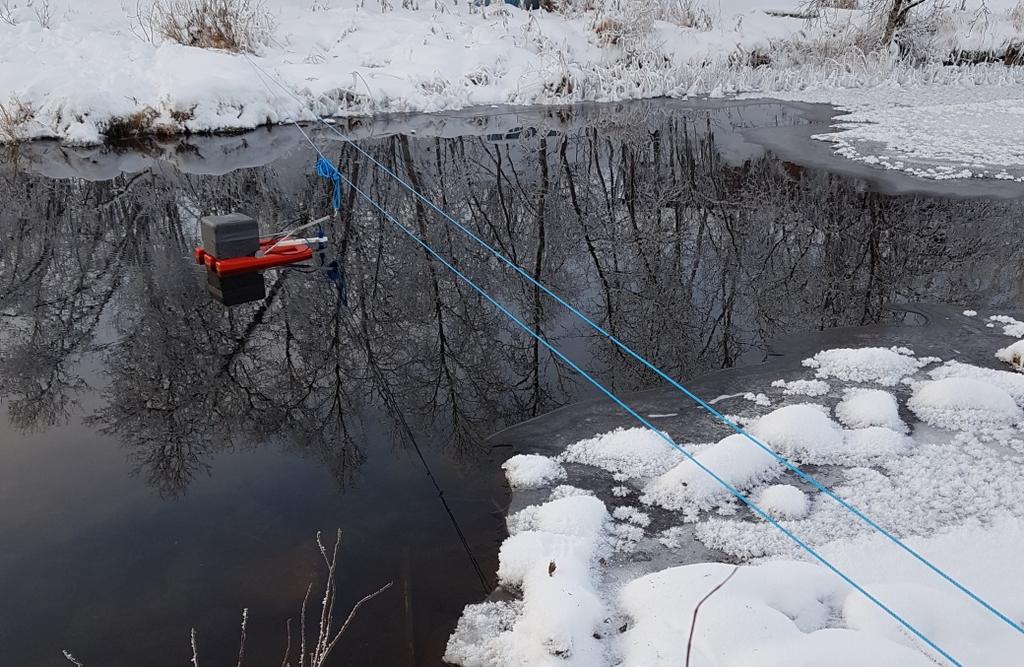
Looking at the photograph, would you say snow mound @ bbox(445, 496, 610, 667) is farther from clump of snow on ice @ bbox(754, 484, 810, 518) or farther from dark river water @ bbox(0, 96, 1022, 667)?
clump of snow on ice @ bbox(754, 484, 810, 518)

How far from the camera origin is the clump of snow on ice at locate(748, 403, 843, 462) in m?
4.84

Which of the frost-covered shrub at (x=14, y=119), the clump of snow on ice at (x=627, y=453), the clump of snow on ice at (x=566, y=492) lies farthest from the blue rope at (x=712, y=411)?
the frost-covered shrub at (x=14, y=119)

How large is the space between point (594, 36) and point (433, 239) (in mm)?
11059

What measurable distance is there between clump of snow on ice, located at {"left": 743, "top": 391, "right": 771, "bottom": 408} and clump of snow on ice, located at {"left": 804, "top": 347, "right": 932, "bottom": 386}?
0.55 meters

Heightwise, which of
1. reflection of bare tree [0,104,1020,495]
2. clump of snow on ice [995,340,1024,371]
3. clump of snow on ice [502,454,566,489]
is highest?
reflection of bare tree [0,104,1020,495]

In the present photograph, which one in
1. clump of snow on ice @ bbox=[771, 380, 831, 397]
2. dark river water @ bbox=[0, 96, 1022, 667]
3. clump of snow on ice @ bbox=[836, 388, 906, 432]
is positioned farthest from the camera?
clump of snow on ice @ bbox=[771, 380, 831, 397]

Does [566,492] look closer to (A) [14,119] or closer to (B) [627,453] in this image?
(B) [627,453]

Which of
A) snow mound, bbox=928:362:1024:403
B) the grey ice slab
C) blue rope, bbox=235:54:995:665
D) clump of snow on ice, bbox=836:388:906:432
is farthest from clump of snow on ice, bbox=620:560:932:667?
snow mound, bbox=928:362:1024:403

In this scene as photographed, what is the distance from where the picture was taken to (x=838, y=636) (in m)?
3.17

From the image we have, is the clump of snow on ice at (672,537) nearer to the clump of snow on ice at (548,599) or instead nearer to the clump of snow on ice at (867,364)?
the clump of snow on ice at (548,599)

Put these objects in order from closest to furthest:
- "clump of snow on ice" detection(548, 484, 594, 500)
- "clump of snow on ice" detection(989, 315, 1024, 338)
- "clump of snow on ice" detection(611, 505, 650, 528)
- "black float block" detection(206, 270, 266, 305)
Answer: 1. "clump of snow on ice" detection(611, 505, 650, 528)
2. "clump of snow on ice" detection(548, 484, 594, 500)
3. "clump of snow on ice" detection(989, 315, 1024, 338)
4. "black float block" detection(206, 270, 266, 305)

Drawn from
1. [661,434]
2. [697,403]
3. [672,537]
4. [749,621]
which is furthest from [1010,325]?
[749,621]

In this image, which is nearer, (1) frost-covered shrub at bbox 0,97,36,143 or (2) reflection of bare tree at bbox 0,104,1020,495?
(2) reflection of bare tree at bbox 0,104,1020,495

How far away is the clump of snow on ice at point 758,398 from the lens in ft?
17.9
